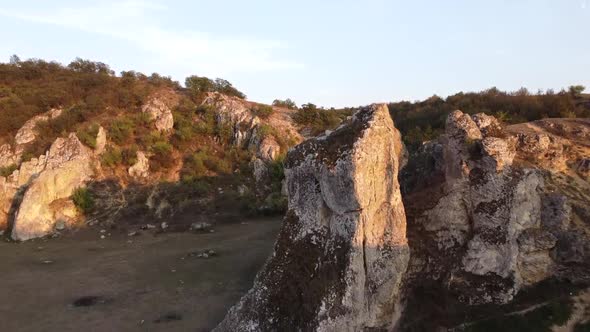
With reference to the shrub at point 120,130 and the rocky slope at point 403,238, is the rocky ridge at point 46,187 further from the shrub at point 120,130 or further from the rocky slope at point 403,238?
the rocky slope at point 403,238

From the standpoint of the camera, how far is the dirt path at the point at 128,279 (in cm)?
1373

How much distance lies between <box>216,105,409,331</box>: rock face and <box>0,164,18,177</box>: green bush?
2431cm

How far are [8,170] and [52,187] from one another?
558 centimetres

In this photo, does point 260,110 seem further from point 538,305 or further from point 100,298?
point 538,305

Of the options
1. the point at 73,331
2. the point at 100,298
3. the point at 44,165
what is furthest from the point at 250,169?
the point at 73,331

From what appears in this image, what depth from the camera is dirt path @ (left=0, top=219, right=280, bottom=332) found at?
13734 millimetres

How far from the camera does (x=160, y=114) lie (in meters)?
36.6

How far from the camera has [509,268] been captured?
11.5 meters

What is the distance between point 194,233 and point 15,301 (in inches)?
389

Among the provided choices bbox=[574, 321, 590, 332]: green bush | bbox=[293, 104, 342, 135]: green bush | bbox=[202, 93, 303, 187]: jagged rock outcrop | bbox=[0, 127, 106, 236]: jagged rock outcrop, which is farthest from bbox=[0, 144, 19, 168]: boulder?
bbox=[574, 321, 590, 332]: green bush

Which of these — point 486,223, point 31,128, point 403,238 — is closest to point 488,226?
point 486,223

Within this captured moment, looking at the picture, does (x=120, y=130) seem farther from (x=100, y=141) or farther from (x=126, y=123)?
(x=100, y=141)

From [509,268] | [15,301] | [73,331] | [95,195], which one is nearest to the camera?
[509,268]

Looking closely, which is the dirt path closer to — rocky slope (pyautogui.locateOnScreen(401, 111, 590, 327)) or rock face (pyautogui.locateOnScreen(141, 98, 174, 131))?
rocky slope (pyautogui.locateOnScreen(401, 111, 590, 327))
